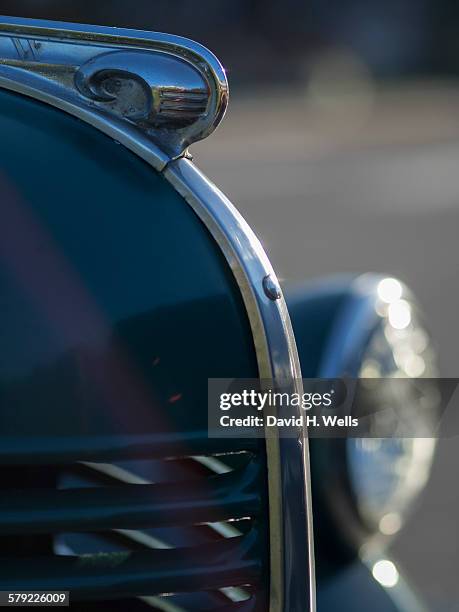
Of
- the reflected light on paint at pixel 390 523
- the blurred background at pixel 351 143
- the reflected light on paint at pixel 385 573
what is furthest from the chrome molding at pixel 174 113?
the blurred background at pixel 351 143

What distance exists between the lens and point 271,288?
1.70 m

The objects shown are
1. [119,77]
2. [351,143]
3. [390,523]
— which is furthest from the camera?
[351,143]

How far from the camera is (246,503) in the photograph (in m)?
1.61

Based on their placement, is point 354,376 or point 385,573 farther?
point 385,573

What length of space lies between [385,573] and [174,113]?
1.04 m

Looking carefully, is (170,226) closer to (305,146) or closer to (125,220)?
(125,220)

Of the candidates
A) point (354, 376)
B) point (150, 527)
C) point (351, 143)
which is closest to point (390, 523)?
point (354, 376)

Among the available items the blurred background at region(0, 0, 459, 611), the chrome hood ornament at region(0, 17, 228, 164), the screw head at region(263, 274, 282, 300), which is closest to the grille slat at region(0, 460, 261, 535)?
the screw head at region(263, 274, 282, 300)

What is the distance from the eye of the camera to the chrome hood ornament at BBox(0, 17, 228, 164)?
166cm

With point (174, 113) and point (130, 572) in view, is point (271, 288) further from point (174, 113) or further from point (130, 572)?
point (130, 572)

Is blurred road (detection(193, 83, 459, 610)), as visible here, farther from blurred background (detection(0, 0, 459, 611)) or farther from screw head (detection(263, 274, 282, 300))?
screw head (detection(263, 274, 282, 300))

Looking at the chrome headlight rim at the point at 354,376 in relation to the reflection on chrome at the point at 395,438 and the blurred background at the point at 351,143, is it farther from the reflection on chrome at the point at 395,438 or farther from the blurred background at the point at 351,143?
the blurred background at the point at 351,143

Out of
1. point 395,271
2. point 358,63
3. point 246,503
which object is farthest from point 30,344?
point 358,63

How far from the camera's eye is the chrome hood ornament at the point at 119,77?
5.44ft
